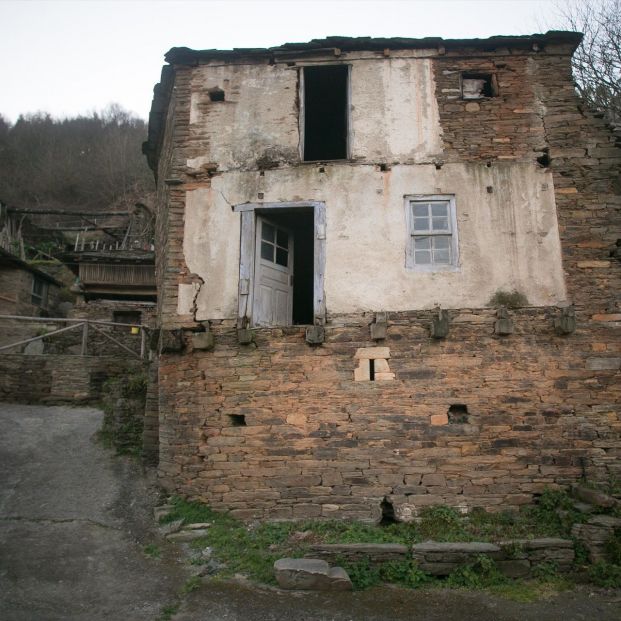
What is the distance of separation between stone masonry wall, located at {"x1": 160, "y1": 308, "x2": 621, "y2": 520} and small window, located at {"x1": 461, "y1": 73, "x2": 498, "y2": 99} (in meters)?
3.78

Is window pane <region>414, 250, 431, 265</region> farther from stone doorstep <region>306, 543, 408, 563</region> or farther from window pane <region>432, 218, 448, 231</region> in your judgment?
stone doorstep <region>306, 543, 408, 563</region>

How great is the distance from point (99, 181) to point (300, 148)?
35768 mm

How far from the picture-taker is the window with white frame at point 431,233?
816cm

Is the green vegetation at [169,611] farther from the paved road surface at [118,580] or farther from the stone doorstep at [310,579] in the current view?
the stone doorstep at [310,579]

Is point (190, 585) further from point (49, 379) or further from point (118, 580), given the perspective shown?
point (49, 379)

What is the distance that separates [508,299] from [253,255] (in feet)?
13.0

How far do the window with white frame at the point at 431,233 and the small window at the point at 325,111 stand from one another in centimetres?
194

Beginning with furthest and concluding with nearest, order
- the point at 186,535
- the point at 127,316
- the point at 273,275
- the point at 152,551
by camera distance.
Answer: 1. the point at 127,316
2. the point at 273,275
3. the point at 186,535
4. the point at 152,551

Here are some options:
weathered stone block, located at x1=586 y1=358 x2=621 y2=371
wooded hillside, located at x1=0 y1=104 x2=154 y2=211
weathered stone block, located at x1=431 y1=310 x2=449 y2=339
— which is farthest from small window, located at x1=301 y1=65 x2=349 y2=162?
wooded hillside, located at x1=0 y1=104 x2=154 y2=211

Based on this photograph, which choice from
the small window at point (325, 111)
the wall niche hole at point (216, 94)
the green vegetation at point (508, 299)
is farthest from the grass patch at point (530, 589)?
the wall niche hole at point (216, 94)

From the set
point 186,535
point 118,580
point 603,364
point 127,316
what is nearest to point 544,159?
point 603,364

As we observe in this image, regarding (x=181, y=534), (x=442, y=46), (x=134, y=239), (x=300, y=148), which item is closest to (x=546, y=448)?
(x=181, y=534)

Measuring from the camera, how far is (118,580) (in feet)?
20.1

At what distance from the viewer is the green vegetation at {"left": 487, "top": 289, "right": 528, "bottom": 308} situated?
25.9ft
